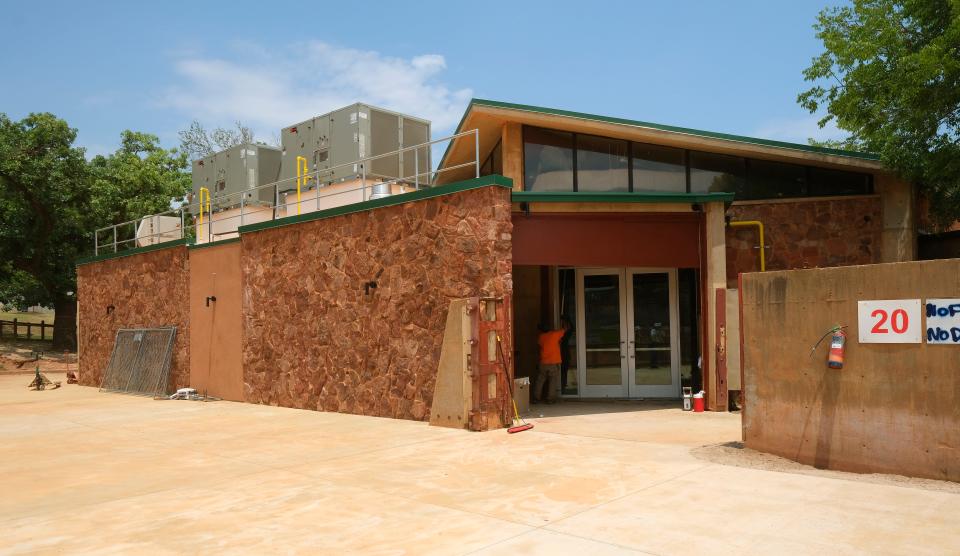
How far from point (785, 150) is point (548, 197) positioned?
5.32 metres

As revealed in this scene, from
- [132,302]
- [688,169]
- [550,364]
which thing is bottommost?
[550,364]

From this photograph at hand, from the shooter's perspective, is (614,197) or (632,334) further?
(632,334)

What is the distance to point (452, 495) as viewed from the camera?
7531mm

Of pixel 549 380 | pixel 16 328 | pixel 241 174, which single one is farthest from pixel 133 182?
pixel 549 380

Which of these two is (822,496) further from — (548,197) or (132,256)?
(132,256)

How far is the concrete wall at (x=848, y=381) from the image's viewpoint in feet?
24.3

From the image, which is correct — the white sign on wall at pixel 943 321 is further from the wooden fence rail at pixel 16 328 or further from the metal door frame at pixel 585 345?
the wooden fence rail at pixel 16 328

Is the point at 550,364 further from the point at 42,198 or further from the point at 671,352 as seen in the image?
the point at 42,198

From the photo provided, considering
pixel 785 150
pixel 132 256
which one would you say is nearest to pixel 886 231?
pixel 785 150

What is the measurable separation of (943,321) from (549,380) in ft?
28.6

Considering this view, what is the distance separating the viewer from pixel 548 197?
1305 centimetres

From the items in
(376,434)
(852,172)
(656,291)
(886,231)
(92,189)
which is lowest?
(376,434)

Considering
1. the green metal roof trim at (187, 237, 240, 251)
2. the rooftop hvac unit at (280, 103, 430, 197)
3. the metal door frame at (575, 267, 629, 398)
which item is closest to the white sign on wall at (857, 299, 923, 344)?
the metal door frame at (575, 267, 629, 398)

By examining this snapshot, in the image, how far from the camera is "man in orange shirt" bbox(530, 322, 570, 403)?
15109 millimetres
